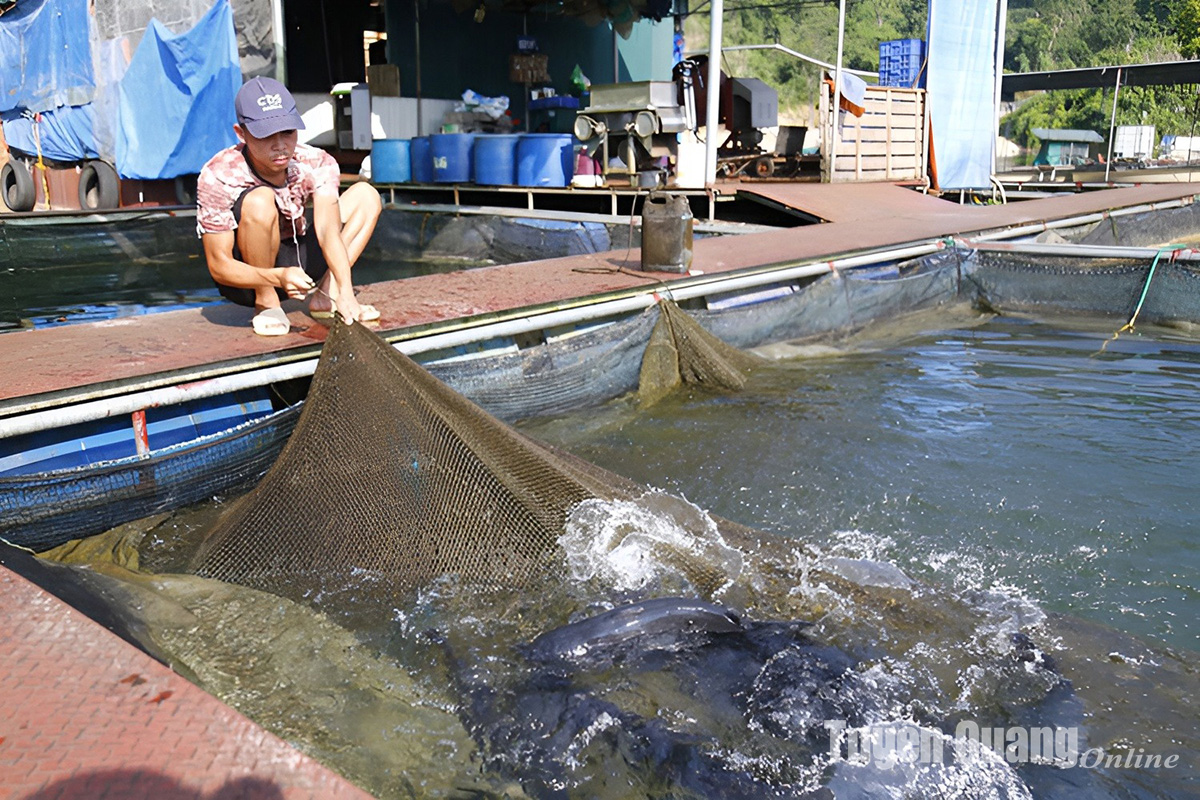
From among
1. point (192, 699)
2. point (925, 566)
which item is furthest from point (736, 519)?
point (192, 699)

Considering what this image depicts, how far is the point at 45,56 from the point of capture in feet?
43.8

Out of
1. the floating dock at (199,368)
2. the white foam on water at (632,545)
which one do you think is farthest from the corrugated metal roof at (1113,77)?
the white foam on water at (632,545)

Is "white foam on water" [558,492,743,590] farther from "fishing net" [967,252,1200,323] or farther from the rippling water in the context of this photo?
"fishing net" [967,252,1200,323]

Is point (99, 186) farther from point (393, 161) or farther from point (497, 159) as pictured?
point (497, 159)

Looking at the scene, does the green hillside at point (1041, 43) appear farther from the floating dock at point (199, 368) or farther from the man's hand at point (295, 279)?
the man's hand at point (295, 279)

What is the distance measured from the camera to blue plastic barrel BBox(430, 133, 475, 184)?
11695 mm

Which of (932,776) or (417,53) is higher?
(417,53)

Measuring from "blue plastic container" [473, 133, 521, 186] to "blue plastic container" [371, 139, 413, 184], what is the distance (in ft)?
4.86

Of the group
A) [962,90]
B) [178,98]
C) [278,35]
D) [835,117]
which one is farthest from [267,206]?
[962,90]

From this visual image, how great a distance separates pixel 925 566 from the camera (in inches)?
138

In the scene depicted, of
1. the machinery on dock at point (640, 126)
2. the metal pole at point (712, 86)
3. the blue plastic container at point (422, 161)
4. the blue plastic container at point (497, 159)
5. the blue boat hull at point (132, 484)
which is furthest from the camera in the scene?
the blue plastic container at point (422, 161)

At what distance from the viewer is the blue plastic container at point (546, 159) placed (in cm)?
1091

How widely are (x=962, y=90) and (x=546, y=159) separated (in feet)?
22.2

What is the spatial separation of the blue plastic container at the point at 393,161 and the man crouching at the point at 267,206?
27.9 feet
